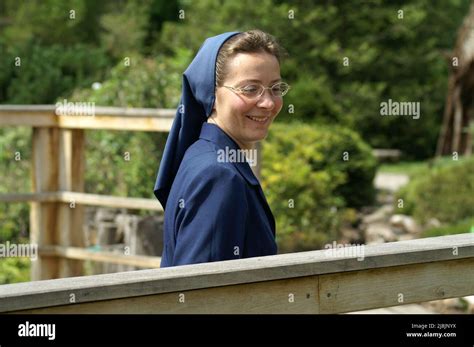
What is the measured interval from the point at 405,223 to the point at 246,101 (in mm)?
8983

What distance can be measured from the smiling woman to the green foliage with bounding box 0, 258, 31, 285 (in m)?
5.48

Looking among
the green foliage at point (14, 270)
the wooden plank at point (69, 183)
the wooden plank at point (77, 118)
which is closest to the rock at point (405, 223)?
the green foliage at point (14, 270)

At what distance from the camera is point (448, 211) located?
1101 centimetres

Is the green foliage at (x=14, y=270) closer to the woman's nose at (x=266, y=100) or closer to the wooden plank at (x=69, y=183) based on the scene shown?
the wooden plank at (x=69, y=183)

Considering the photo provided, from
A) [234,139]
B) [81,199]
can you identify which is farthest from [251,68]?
[81,199]

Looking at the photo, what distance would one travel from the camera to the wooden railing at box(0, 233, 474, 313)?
1978 millimetres

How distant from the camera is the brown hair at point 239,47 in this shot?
2.73 metres

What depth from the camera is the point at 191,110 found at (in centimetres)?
282

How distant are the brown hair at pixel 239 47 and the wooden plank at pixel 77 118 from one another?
11.2 ft

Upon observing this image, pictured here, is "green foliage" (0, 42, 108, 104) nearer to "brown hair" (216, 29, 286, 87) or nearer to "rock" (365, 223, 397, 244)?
"rock" (365, 223, 397, 244)

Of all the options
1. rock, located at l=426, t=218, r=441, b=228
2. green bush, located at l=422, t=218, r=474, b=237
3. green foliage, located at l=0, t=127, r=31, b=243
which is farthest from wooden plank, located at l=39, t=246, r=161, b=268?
rock, located at l=426, t=218, r=441, b=228

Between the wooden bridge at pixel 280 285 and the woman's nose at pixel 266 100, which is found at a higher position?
the woman's nose at pixel 266 100
